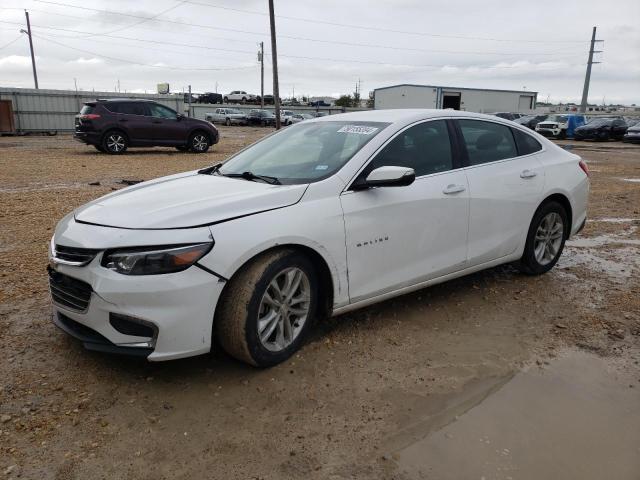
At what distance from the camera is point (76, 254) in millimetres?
3107

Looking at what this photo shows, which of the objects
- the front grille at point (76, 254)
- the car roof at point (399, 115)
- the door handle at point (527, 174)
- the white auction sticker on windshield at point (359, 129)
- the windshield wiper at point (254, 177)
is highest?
the car roof at point (399, 115)

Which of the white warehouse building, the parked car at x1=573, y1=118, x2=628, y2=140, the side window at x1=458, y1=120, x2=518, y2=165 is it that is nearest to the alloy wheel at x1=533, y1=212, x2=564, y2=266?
the side window at x1=458, y1=120, x2=518, y2=165

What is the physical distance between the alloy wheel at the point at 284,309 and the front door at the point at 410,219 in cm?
35

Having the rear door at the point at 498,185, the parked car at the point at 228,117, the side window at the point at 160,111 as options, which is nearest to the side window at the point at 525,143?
the rear door at the point at 498,185

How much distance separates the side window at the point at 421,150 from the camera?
12.8ft

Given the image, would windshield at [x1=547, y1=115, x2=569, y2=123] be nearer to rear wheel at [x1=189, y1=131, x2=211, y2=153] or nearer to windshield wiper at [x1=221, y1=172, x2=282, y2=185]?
rear wheel at [x1=189, y1=131, x2=211, y2=153]

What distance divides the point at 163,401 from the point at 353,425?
3.48 ft

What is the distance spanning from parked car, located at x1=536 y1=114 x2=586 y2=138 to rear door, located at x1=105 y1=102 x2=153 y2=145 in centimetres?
2520

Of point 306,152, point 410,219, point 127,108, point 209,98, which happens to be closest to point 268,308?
point 410,219

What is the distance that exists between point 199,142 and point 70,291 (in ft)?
49.7

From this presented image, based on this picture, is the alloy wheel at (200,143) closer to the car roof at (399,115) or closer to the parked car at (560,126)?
the car roof at (399,115)

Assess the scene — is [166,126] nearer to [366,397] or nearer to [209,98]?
[366,397]

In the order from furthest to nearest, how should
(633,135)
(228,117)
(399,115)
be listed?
(228,117)
(633,135)
(399,115)

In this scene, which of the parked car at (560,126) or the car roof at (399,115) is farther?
the parked car at (560,126)
